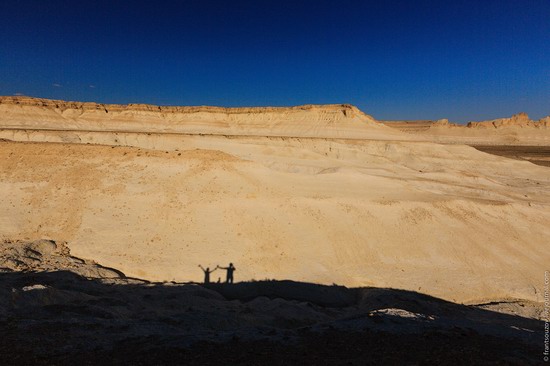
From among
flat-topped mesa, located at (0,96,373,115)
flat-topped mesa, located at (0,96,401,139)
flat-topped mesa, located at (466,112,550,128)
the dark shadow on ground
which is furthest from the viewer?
flat-topped mesa, located at (466,112,550,128)

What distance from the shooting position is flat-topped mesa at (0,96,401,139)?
153 feet

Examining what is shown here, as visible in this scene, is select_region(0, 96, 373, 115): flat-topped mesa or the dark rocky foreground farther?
select_region(0, 96, 373, 115): flat-topped mesa

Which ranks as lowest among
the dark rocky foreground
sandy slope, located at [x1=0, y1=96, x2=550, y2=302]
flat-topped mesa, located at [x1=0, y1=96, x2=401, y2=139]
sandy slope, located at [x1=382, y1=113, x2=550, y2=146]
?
the dark rocky foreground

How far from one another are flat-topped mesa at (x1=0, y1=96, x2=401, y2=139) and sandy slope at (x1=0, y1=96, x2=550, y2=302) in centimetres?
3042

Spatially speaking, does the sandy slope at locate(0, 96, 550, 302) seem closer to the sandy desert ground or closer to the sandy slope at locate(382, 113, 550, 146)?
the sandy desert ground

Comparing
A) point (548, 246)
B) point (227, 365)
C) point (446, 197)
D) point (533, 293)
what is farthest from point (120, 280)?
point (548, 246)

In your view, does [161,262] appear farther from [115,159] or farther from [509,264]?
[509,264]

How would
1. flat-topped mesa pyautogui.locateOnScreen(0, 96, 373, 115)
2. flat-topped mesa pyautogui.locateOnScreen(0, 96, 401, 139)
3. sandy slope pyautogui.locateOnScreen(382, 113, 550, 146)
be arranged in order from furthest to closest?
sandy slope pyautogui.locateOnScreen(382, 113, 550, 146) → flat-topped mesa pyautogui.locateOnScreen(0, 96, 373, 115) → flat-topped mesa pyautogui.locateOnScreen(0, 96, 401, 139)

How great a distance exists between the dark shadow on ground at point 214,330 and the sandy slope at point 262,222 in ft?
9.72

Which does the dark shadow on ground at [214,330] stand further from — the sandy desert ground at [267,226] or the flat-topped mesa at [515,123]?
the flat-topped mesa at [515,123]

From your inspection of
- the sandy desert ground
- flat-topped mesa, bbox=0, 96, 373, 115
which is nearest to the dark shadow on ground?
the sandy desert ground

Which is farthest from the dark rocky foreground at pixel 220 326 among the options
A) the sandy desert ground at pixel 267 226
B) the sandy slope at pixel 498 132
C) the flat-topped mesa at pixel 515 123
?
the flat-topped mesa at pixel 515 123

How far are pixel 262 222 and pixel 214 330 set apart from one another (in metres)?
8.76

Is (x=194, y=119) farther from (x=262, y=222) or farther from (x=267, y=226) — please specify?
(x=267, y=226)
